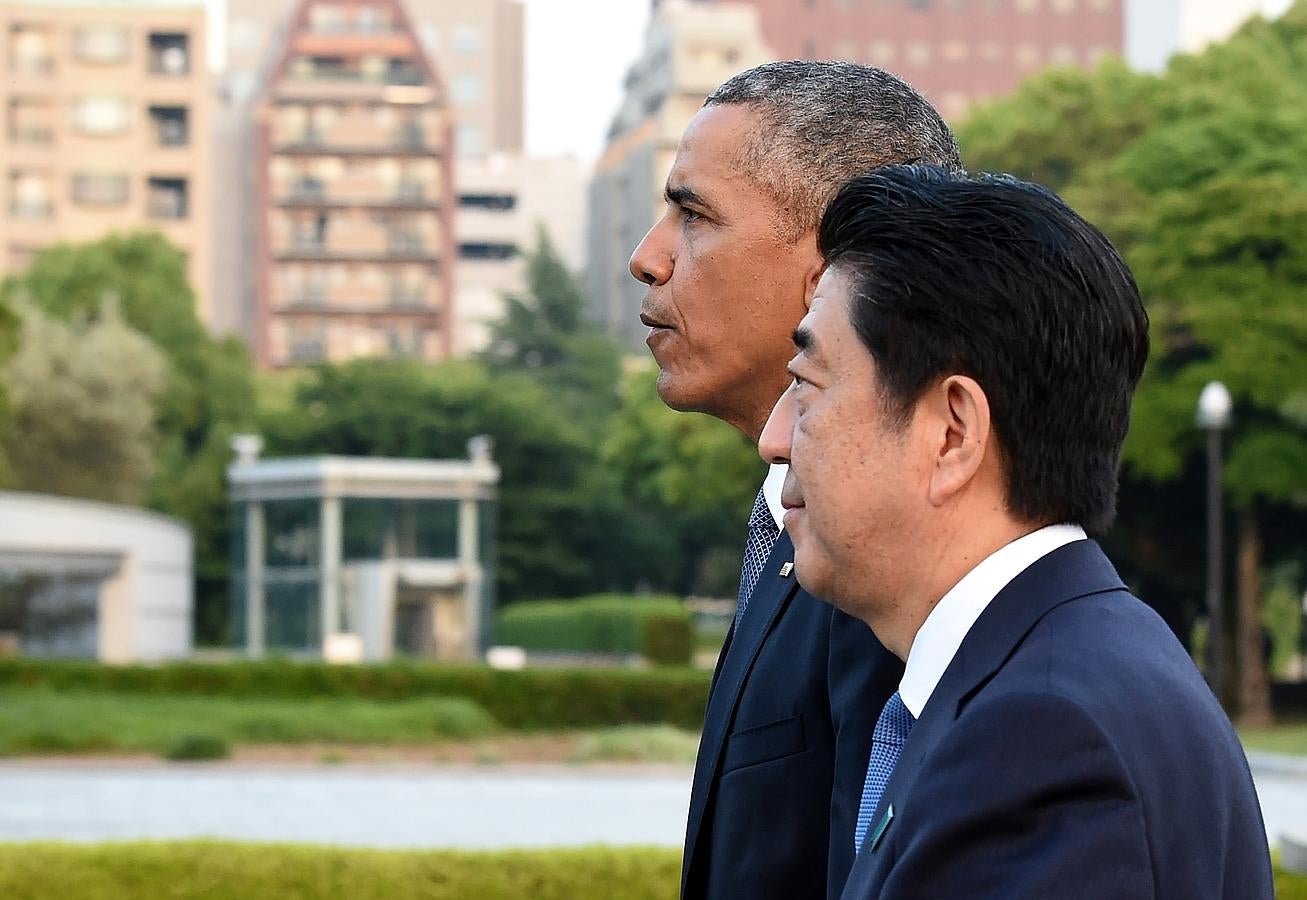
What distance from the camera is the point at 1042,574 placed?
1.65m

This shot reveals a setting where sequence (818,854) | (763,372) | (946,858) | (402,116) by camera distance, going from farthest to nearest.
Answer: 1. (402,116)
2. (763,372)
3. (818,854)
4. (946,858)

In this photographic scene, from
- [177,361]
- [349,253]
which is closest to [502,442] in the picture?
[177,361]

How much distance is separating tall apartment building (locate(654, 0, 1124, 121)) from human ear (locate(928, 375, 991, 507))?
9673 cm

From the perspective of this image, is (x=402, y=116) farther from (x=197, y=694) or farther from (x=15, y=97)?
(x=197, y=694)

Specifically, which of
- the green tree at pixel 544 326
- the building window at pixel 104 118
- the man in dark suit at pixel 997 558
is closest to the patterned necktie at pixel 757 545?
the man in dark suit at pixel 997 558

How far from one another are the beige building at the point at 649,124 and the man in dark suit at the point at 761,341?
76932mm

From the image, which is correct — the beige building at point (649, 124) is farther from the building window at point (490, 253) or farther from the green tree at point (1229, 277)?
the green tree at point (1229, 277)

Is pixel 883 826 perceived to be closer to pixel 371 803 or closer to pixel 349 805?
pixel 349 805

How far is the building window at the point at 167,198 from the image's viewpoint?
7494cm

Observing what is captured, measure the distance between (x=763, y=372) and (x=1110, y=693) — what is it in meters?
0.96

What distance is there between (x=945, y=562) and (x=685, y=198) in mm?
796

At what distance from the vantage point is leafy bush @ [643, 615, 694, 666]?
109ft

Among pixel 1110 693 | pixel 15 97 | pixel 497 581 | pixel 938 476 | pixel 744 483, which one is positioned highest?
pixel 15 97

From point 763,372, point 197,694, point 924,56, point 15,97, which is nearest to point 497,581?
point 197,694
